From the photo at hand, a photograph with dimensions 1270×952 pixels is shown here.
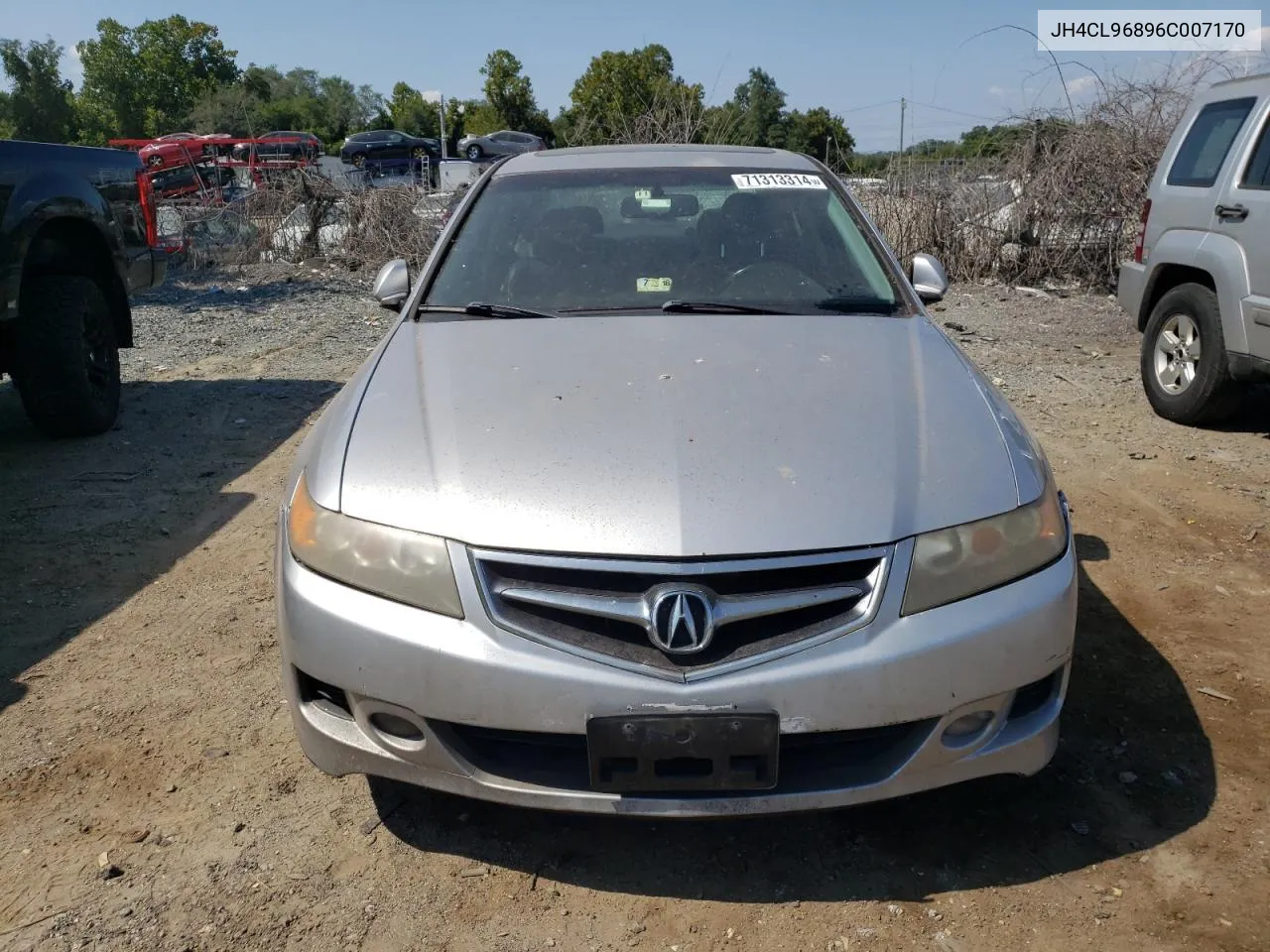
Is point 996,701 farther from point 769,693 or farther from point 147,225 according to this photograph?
point 147,225

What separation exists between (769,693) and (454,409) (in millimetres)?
1049

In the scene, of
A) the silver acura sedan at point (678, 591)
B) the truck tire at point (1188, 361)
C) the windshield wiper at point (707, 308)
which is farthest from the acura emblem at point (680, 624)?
the truck tire at point (1188, 361)

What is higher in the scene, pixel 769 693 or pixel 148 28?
pixel 148 28

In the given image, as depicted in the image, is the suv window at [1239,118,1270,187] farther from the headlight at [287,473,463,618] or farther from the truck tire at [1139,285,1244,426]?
the headlight at [287,473,463,618]

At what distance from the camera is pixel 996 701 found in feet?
7.05

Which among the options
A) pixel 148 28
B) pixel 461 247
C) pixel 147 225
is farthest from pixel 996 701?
pixel 148 28


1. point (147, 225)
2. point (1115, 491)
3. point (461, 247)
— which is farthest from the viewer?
point (147, 225)

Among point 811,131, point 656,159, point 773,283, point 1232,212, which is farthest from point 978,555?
point 811,131

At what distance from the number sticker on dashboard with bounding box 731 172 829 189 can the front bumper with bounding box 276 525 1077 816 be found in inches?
76.9

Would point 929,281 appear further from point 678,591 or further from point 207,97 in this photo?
point 207,97

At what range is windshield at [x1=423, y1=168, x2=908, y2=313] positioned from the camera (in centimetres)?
330

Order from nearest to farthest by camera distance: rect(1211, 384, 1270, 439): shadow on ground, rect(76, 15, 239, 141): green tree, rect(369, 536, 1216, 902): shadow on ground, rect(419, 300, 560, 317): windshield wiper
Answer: rect(369, 536, 1216, 902): shadow on ground < rect(419, 300, 560, 317): windshield wiper < rect(1211, 384, 1270, 439): shadow on ground < rect(76, 15, 239, 141): green tree

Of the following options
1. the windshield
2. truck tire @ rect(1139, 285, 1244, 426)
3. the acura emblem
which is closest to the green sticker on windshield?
the windshield

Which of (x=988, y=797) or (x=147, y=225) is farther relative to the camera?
(x=147, y=225)
